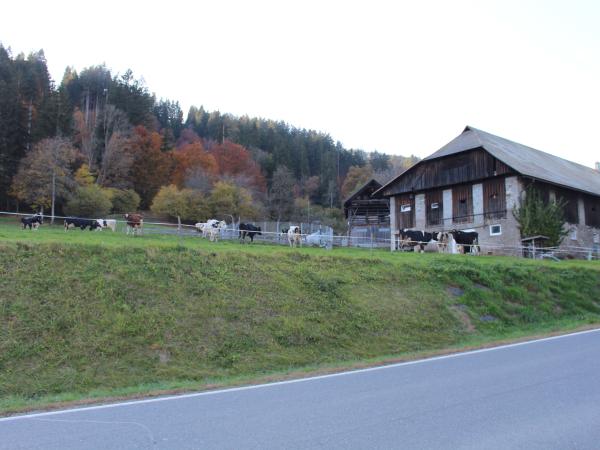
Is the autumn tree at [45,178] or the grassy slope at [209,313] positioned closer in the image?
the grassy slope at [209,313]

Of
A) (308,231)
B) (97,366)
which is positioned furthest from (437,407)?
(308,231)

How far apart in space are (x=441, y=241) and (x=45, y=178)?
35.0 meters

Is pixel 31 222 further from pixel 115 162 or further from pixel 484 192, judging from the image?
pixel 115 162

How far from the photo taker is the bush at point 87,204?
4903 cm

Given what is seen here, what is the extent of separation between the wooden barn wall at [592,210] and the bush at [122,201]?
1727 inches

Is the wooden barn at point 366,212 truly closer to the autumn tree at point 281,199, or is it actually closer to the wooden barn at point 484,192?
the wooden barn at point 484,192

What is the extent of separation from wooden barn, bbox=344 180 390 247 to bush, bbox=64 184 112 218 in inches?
924

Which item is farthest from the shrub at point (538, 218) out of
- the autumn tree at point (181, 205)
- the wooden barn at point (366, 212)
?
the autumn tree at point (181, 205)

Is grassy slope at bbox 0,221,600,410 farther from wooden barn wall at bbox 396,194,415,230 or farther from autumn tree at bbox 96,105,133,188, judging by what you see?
autumn tree at bbox 96,105,133,188

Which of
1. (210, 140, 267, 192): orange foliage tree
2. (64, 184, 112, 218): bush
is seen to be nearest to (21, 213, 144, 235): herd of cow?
(64, 184, 112, 218): bush

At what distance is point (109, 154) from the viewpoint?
64.4 meters

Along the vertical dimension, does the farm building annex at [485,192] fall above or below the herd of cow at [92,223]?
above

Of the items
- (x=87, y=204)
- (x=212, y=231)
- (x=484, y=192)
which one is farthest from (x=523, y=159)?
(x=87, y=204)

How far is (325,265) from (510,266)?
394 inches
